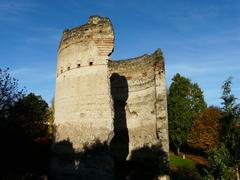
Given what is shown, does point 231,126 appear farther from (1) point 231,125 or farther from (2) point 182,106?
(2) point 182,106

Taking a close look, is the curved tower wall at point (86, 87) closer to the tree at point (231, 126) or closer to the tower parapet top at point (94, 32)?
the tower parapet top at point (94, 32)

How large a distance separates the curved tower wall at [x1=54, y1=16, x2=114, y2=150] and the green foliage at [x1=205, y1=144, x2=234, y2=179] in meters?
4.36

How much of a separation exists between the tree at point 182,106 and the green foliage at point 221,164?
22291 millimetres

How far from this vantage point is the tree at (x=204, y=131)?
111 feet

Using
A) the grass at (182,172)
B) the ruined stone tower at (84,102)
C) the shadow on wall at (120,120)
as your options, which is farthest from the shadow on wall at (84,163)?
the shadow on wall at (120,120)

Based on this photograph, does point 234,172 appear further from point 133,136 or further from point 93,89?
point 133,136

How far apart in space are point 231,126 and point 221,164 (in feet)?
4.56

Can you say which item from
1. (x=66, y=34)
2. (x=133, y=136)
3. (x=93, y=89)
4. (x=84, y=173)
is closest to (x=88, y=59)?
(x=93, y=89)

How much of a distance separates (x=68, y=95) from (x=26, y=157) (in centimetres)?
673

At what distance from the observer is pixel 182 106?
36188 mm

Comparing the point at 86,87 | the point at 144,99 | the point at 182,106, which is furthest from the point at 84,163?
the point at 182,106

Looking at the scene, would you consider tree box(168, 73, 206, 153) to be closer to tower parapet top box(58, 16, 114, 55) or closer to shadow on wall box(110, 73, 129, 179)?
shadow on wall box(110, 73, 129, 179)

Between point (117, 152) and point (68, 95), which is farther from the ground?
point (68, 95)

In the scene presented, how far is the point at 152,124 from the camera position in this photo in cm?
2092
